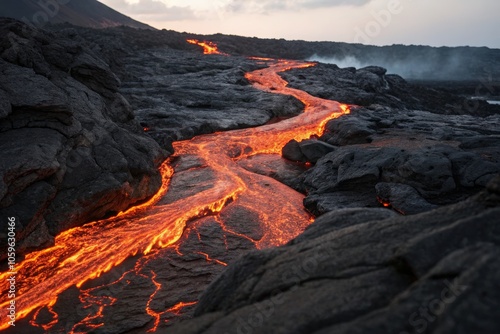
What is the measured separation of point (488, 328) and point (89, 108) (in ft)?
60.7

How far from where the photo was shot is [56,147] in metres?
14.2

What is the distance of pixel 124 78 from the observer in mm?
44219

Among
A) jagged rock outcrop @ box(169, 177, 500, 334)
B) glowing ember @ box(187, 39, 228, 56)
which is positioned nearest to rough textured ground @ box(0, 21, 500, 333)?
jagged rock outcrop @ box(169, 177, 500, 334)

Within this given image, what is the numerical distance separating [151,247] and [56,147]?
5292mm

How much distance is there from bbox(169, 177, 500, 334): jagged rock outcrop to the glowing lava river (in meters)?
4.46

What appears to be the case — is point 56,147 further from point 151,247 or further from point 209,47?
point 209,47

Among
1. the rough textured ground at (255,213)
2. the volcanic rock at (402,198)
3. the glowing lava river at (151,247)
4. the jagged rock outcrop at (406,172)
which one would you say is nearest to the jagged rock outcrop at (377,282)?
the rough textured ground at (255,213)

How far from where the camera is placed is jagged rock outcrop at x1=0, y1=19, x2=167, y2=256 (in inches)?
504

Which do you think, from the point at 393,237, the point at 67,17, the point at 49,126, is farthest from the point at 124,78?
the point at 67,17

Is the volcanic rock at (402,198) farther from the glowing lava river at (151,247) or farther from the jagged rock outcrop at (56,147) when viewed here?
the jagged rock outcrop at (56,147)

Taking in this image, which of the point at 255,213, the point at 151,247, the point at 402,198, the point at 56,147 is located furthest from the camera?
the point at 255,213

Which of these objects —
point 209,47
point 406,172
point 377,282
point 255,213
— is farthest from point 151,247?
point 209,47

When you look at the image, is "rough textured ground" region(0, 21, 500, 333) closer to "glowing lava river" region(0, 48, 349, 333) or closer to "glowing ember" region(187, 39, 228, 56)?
"glowing lava river" region(0, 48, 349, 333)

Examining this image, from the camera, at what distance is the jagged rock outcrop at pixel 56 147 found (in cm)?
1280
